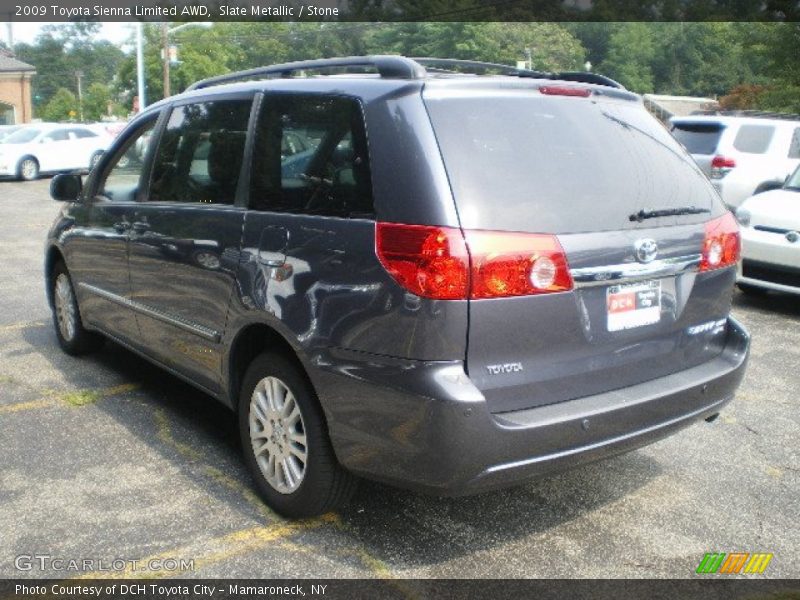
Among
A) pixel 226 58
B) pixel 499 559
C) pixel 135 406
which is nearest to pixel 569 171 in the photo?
pixel 499 559

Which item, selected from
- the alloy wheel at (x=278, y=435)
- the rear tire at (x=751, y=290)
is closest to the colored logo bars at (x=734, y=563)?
the alloy wheel at (x=278, y=435)

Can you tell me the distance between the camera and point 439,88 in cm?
302

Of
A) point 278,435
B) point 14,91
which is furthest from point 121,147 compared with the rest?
point 14,91

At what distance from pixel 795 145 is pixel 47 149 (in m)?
20.0

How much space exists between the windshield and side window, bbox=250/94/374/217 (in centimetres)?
2299

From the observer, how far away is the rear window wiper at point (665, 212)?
319 cm

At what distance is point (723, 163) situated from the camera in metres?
11.7

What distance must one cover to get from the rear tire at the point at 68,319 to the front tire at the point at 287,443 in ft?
8.11

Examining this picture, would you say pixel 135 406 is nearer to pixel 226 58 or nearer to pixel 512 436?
pixel 512 436

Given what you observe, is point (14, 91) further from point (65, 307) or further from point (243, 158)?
point (243, 158)

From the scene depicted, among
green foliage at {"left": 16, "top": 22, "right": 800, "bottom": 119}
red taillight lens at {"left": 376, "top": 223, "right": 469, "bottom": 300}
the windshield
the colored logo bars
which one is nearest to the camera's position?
red taillight lens at {"left": 376, "top": 223, "right": 469, "bottom": 300}

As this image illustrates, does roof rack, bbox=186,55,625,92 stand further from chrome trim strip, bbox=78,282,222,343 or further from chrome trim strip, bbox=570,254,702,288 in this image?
chrome trim strip, bbox=78,282,222,343

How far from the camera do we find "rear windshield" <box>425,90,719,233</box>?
290 centimetres

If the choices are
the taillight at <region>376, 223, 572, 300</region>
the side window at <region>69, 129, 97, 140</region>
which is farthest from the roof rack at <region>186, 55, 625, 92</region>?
the side window at <region>69, 129, 97, 140</region>
